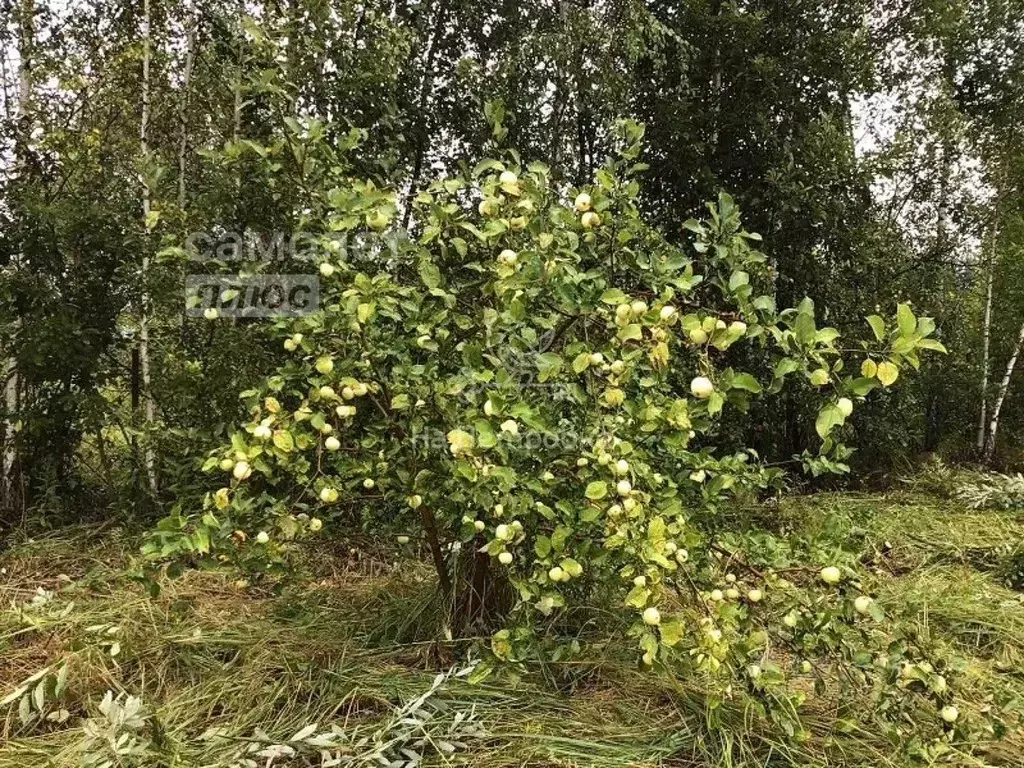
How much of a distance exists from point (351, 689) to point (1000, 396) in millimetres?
5422

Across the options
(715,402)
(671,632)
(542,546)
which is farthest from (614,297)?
(671,632)

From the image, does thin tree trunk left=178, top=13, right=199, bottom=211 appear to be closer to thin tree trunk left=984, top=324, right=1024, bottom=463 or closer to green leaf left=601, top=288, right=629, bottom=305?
green leaf left=601, top=288, right=629, bottom=305

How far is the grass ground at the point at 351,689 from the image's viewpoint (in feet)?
5.08

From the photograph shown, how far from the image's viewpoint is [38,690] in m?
1.52

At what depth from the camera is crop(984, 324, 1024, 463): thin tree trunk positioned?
17.5ft

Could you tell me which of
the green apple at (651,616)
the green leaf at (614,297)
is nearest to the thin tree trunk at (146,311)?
the green leaf at (614,297)

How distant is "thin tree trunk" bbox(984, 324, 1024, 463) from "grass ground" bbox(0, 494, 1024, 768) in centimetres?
322

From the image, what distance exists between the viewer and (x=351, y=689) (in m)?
1.77

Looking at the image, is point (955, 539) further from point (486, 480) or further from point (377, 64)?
point (377, 64)

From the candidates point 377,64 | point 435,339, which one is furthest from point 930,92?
point 435,339

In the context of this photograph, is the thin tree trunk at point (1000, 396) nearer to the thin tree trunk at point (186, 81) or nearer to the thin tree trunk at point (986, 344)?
the thin tree trunk at point (986, 344)

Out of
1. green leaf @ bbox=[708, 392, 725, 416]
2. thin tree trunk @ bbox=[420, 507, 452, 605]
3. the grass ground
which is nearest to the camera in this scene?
green leaf @ bbox=[708, 392, 725, 416]

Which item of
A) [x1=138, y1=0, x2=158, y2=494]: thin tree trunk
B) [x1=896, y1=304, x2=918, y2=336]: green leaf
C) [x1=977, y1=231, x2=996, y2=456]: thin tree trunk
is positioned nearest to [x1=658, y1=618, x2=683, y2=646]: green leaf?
[x1=896, y1=304, x2=918, y2=336]: green leaf

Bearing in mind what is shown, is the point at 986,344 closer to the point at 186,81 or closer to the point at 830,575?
the point at 830,575
